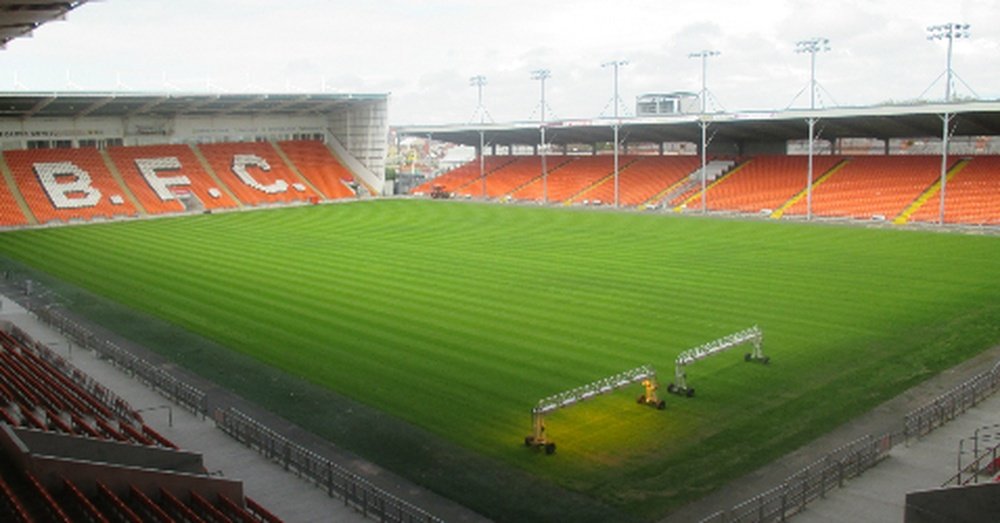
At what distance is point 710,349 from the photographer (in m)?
21.0

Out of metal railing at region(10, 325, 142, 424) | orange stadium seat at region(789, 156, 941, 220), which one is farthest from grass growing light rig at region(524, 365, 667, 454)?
orange stadium seat at region(789, 156, 941, 220)

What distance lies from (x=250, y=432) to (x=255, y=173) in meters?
59.4

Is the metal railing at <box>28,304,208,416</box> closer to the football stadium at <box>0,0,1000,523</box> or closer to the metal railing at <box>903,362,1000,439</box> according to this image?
the football stadium at <box>0,0,1000,523</box>

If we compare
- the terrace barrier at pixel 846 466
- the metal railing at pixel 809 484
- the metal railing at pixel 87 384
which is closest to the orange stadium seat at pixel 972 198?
the terrace barrier at pixel 846 466

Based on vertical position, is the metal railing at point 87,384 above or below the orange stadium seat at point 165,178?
below

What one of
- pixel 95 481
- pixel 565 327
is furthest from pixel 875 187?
pixel 95 481

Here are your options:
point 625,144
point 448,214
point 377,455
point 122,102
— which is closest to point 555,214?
point 448,214

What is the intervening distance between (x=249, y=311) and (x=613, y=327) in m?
11.7

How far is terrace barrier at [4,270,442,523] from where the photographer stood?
44.5 ft

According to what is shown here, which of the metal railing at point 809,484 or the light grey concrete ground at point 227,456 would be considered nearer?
the metal railing at point 809,484

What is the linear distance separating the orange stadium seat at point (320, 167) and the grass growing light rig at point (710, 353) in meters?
55.2

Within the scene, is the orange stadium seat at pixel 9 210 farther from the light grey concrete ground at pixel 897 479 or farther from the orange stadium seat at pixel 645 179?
the light grey concrete ground at pixel 897 479

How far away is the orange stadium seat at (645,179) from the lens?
216 feet

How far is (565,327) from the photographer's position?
25359 millimetres
